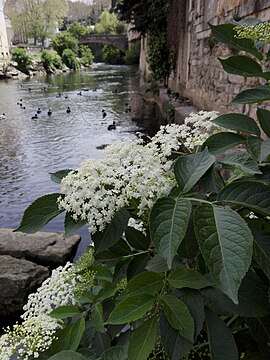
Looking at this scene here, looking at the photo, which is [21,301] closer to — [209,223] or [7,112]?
[209,223]

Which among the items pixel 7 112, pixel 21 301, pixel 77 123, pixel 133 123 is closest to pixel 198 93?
pixel 133 123

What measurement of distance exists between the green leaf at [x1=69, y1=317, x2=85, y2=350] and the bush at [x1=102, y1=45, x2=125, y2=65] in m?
38.7

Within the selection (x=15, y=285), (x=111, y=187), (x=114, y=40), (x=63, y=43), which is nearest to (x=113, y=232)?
(x=111, y=187)

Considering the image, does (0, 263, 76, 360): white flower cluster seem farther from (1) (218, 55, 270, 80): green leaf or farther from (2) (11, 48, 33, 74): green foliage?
(2) (11, 48, 33, 74): green foliage

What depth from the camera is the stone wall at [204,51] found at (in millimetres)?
4055

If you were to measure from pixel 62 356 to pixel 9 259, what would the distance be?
2726 mm

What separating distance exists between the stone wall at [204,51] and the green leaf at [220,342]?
3.27 meters

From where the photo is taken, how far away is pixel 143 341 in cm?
63

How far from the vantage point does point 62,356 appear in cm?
72

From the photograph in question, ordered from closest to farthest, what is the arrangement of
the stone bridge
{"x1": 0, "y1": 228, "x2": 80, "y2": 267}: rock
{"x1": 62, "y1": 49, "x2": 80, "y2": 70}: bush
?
{"x1": 0, "y1": 228, "x2": 80, "y2": 267}: rock
{"x1": 62, "y1": 49, "x2": 80, "y2": 70}: bush
the stone bridge

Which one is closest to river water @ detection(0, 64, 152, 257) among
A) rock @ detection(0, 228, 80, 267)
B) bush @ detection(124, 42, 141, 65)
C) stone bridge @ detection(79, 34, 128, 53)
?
rock @ detection(0, 228, 80, 267)

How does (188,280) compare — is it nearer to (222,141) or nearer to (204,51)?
(222,141)

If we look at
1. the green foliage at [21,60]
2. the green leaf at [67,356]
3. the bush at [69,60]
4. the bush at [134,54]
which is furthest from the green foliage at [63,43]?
the green leaf at [67,356]

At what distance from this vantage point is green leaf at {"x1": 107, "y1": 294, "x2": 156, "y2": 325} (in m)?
0.62
